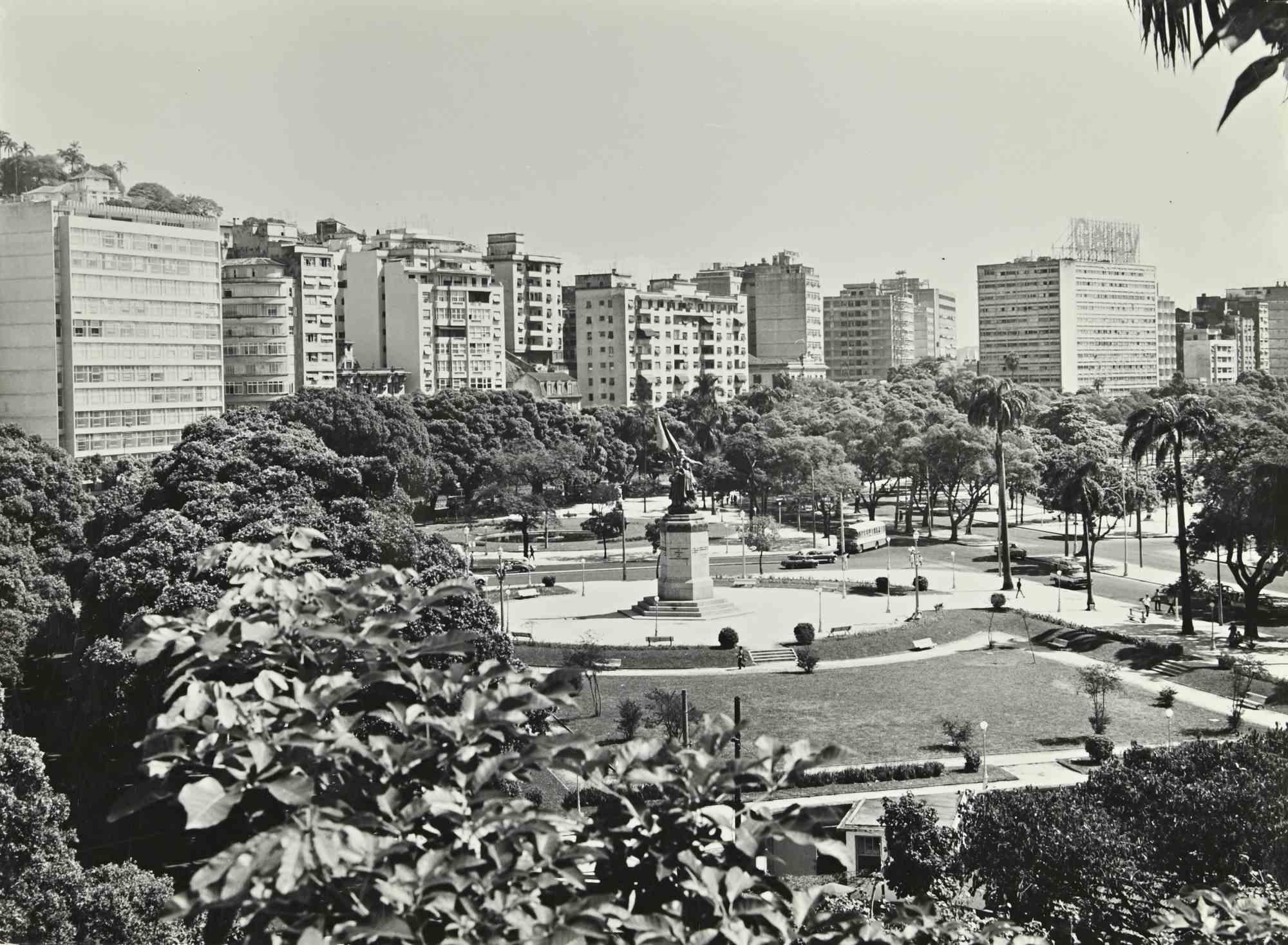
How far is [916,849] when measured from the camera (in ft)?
82.1

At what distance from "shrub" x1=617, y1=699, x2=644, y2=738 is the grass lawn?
46cm

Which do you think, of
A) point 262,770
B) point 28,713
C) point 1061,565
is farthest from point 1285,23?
point 1061,565

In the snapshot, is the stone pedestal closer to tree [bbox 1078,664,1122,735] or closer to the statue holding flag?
the statue holding flag

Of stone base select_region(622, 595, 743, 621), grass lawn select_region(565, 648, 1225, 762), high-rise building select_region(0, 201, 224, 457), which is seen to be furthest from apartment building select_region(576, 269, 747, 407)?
grass lawn select_region(565, 648, 1225, 762)

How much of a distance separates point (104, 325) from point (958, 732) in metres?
63.8

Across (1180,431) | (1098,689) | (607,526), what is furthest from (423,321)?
(1098,689)

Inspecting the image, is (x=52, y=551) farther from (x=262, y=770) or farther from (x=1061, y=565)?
(x=1061, y=565)

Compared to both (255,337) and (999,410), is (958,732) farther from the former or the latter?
(255,337)

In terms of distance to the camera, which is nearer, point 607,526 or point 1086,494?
point 1086,494

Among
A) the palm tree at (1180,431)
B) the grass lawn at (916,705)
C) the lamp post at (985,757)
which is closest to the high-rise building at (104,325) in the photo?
the grass lawn at (916,705)

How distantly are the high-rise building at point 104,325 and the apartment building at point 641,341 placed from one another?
69.4 m

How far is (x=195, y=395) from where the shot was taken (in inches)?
3472

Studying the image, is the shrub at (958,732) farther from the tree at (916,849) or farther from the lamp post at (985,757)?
the tree at (916,849)

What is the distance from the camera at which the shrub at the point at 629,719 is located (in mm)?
38531
